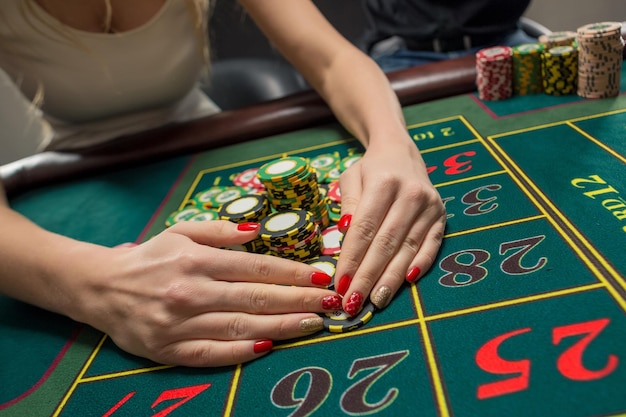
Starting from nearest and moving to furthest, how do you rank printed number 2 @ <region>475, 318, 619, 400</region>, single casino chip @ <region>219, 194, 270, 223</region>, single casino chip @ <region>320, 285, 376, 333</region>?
printed number 2 @ <region>475, 318, 619, 400</region>
single casino chip @ <region>320, 285, 376, 333</region>
single casino chip @ <region>219, 194, 270, 223</region>

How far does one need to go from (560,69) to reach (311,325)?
126 cm

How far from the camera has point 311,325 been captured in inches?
37.1

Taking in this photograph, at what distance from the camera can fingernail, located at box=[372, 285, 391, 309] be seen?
0.96 m

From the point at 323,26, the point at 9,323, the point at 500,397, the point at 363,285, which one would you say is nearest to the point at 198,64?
the point at 323,26

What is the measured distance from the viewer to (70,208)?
5.84 feet

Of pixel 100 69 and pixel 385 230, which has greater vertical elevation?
pixel 100 69

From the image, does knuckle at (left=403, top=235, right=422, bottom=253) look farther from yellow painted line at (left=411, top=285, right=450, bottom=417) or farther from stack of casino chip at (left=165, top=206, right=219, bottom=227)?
stack of casino chip at (left=165, top=206, right=219, bottom=227)

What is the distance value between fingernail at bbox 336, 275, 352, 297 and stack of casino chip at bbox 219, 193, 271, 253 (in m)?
0.23

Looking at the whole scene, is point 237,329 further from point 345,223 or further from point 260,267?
point 345,223

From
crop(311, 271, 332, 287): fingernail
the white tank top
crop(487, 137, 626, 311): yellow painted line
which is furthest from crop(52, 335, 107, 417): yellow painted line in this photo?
the white tank top

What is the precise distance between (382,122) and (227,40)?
2.67m

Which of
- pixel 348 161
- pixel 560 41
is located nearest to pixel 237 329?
pixel 348 161

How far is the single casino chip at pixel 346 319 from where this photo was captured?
0.93m

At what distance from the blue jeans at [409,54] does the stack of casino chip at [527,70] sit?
888 millimetres
